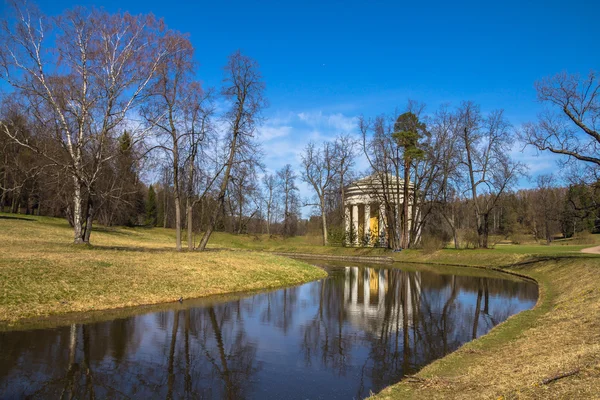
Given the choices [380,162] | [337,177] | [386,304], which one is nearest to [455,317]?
[386,304]

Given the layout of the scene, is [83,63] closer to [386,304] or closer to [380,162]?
[386,304]

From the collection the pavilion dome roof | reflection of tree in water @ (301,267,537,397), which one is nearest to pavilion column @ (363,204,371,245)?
the pavilion dome roof

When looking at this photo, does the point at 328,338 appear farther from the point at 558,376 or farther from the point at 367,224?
the point at 367,224

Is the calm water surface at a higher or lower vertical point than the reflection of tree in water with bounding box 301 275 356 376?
higher

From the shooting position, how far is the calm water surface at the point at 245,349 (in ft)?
23.1

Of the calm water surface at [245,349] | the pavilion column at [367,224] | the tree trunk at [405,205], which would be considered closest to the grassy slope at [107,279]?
the calm water surface at [245,349]

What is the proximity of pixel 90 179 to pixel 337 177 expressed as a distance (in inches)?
1376

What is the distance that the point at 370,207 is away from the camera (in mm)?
50406

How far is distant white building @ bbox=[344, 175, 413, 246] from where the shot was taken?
44.6m

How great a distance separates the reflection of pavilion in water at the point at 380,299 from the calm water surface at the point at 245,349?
0.08m

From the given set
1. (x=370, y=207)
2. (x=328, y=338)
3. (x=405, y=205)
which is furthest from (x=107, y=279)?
(x=370, y=207)

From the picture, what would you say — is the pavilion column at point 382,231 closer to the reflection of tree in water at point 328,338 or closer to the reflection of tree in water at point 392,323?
the reflection of tree in water at point 392,323

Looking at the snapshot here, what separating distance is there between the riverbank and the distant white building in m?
31.5

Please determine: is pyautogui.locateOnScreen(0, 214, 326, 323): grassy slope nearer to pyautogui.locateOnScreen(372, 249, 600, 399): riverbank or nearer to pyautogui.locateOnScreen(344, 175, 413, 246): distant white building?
pyautogui.locateOnScreen(372, 249, 600, 399): riverbank
